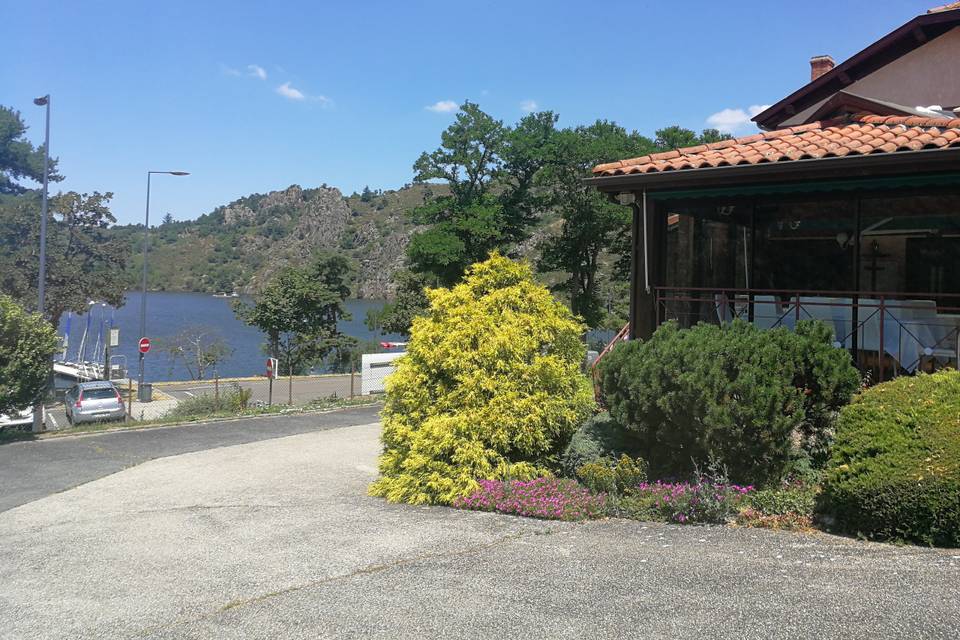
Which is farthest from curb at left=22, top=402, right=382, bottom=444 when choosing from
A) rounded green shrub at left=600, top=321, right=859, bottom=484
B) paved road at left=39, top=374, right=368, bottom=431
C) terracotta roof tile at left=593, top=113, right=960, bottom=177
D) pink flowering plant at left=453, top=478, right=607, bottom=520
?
rounded green shrub at left=600, top=321, right=859, bottom=484

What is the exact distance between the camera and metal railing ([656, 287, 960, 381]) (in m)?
8.27

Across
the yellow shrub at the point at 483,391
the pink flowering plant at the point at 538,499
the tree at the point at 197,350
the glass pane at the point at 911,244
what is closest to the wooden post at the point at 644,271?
the yellow shrub at the point at 483,391

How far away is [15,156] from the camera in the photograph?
296ft

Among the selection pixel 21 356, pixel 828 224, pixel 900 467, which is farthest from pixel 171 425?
pixel 900 467

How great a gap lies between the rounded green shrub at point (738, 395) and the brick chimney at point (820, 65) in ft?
40.0

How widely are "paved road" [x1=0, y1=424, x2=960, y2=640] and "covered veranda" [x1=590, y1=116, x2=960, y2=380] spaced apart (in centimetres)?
390

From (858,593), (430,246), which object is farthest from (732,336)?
(430,246)

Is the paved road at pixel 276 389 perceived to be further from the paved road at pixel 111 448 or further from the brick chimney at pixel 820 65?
the brick chimney at pixel 820 65

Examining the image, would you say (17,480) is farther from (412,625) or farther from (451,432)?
(412,625)

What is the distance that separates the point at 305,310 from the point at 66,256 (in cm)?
1466

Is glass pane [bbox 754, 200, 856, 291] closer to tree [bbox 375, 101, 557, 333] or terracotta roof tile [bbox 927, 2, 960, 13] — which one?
terracotta roof tile [bbox 927, 2, 960, 13]

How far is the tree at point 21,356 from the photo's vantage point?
1694cm

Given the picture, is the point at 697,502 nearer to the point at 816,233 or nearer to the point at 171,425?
the point at 816,233

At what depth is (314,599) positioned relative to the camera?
5.24 m
